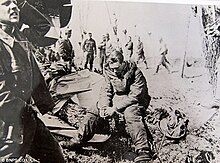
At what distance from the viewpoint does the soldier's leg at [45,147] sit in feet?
2.81

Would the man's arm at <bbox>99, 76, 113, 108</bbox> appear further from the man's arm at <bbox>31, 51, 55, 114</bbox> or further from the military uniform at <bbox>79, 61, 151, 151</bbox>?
the man's arm at <bbox>31, 51, 55, 114</bbox>

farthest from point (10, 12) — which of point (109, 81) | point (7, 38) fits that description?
point (109, 81)

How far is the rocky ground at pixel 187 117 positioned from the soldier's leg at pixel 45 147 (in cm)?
5

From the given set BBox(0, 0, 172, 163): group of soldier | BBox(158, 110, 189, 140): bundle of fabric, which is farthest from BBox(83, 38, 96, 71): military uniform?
BBox(158, 110, 189, 140): bundle of fabric

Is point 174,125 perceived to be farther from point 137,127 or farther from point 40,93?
point 40,93

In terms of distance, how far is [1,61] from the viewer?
0.85m

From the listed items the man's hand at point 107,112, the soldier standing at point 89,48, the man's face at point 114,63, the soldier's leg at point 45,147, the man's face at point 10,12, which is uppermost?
the man's face at point 10,12

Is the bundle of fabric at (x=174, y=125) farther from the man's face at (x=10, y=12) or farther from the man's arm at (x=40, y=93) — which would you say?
the man's face at (x=10, y=12)

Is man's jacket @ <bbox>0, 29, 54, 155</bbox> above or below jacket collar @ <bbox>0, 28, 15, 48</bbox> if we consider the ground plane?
below

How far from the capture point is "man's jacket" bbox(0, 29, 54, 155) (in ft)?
2.80

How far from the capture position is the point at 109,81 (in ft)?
2.84

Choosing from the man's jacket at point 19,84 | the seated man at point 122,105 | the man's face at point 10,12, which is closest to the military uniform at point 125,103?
the seated man at point 122,105

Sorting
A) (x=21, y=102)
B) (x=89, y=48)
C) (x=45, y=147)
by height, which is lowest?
(x=45, y=147)

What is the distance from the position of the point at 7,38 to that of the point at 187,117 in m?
0.43
